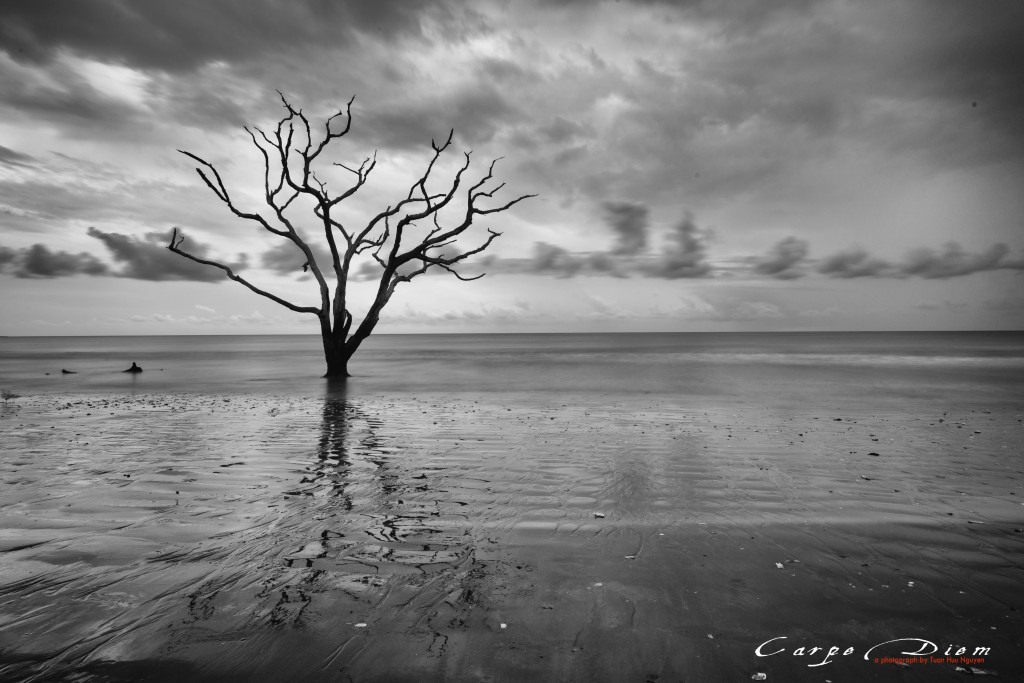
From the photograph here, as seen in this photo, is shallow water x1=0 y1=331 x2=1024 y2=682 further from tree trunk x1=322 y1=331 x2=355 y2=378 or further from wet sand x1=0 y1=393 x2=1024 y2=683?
tree trunk x1=322 y1=331 x2=355 y2=378

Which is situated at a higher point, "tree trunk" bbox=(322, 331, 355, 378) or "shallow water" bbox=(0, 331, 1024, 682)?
"tree trunk" bbox=(322, 331, 355, 378)

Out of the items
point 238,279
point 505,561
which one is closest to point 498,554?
point 505,561

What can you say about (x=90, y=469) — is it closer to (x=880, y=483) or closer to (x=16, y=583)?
(x=16, y=583)

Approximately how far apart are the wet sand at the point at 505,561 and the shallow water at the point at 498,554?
23 millimetres

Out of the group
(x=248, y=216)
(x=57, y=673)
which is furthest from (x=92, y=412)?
(x=57, y=673)

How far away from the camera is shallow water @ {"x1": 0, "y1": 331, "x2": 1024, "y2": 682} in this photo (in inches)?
118

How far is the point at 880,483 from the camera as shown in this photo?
263 inches

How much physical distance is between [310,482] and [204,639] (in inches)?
142

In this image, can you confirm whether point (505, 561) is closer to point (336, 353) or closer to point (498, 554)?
point (498, 554)

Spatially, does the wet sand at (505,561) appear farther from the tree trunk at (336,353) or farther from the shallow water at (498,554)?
the tree trunk at (336,353)

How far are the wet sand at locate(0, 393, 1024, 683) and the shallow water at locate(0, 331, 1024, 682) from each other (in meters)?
0.02

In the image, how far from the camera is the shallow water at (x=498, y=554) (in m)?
3.00

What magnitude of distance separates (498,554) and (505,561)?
0.49 feet

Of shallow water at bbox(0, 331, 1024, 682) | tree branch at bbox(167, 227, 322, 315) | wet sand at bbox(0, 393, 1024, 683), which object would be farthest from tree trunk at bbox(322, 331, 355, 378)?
wet sand at bbox(0, 393, 1024, 683)
